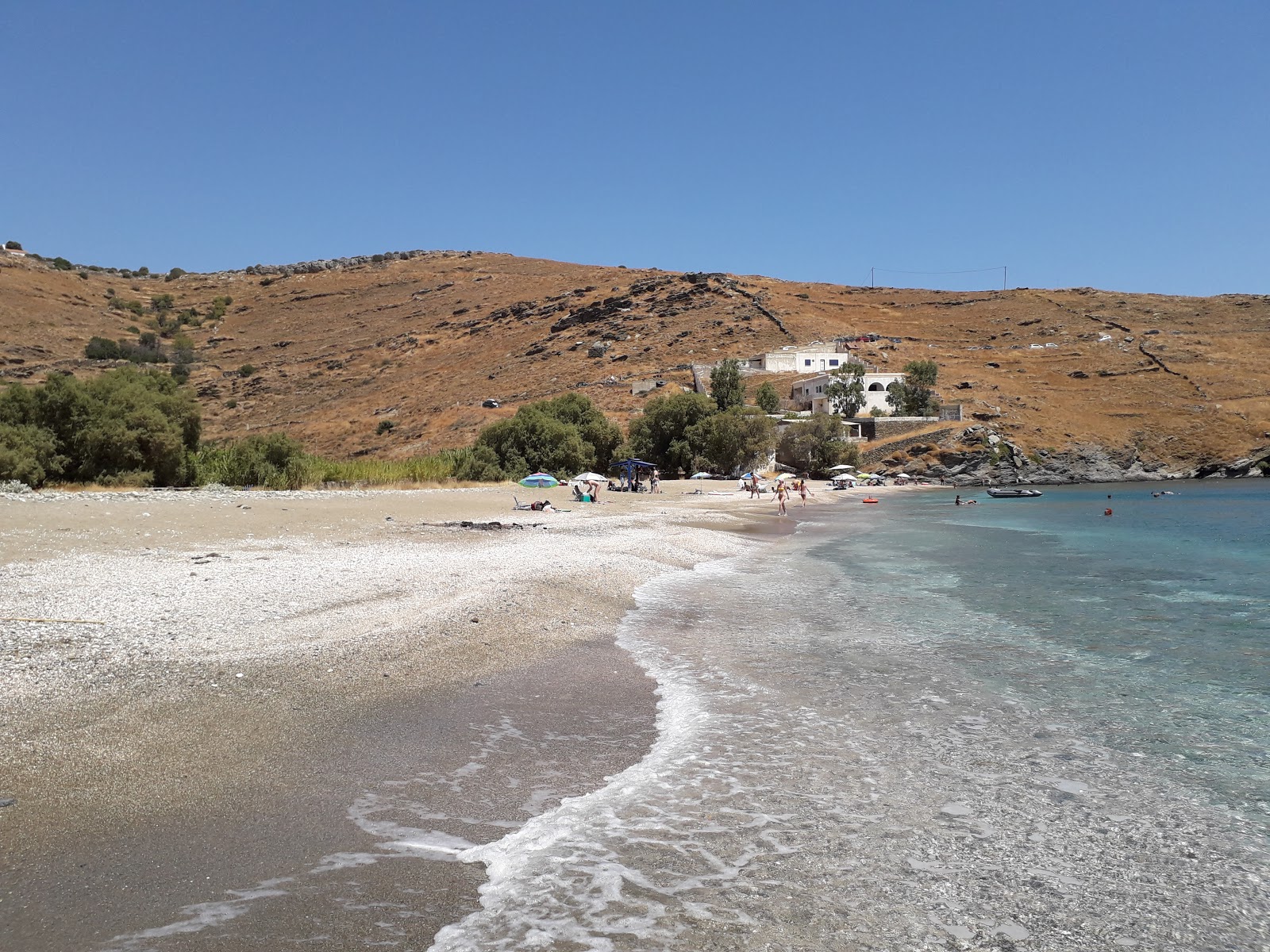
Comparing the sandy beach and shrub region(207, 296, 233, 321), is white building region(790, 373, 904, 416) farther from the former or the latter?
shrub region(207, 296, 233, 321)

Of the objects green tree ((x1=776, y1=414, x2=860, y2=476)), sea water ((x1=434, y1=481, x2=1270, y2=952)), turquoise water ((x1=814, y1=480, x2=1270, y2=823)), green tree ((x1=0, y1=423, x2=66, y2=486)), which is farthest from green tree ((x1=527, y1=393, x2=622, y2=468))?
sea water ((x1=434, y1=481, x2=1270, y2=952))

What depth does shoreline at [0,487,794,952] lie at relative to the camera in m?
4.64

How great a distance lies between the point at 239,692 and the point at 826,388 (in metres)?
74.6

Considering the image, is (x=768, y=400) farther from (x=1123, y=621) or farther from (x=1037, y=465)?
(x=1123, y=621)

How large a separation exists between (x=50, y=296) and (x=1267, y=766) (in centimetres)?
13753

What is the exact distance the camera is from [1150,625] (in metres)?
13.1

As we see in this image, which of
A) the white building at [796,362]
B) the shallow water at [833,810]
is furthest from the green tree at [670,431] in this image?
the shallow water at [833,810]

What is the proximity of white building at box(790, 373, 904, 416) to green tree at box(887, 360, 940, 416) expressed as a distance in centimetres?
119

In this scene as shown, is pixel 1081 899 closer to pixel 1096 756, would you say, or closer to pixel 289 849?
pixel 1096 756

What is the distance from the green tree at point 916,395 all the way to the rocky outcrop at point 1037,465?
6.94 metres

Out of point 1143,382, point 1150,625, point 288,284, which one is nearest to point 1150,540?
point 1150,625

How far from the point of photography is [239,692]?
7527 mm

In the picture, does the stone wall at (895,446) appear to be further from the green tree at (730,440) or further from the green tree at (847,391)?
the green tree at (730,440)

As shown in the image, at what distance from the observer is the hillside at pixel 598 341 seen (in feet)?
260
